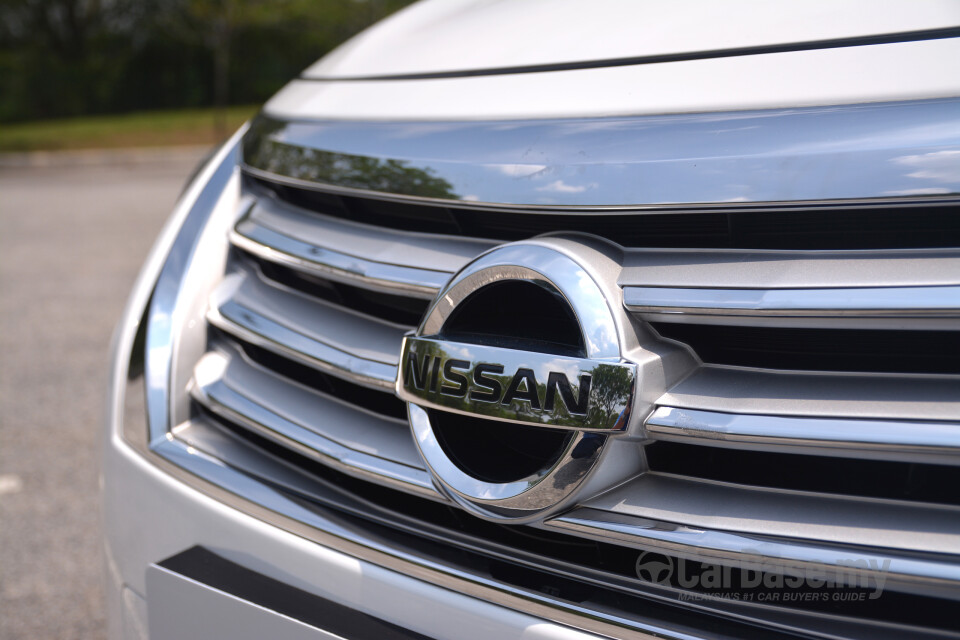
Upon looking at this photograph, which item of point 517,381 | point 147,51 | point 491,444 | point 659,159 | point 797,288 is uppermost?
point 147,51

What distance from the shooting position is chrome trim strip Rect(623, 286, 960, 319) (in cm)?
72

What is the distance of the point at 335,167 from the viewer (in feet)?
3.91

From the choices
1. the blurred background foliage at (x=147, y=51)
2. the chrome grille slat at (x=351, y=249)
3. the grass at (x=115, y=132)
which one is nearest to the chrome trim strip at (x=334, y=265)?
the chrome grille slat at (x=351, y=249)

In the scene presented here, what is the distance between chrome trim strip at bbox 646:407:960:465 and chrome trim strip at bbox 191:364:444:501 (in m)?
0.30

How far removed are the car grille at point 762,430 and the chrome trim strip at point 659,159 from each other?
2 centimetres

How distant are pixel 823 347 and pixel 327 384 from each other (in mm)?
679

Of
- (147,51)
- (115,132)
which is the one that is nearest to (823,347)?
(115,132)

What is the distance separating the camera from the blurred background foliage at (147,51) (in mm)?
21578

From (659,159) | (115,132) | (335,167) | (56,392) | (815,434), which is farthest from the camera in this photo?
(115,132)

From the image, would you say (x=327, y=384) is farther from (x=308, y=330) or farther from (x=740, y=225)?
(x=740, y=225)

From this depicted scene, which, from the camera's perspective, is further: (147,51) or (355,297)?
(147,51)

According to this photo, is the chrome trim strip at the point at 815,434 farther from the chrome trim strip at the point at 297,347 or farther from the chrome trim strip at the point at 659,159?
the chrome trim strip at the point at 297,347

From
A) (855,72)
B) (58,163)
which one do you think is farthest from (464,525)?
(58,163)

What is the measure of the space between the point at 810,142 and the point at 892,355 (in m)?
0.21
